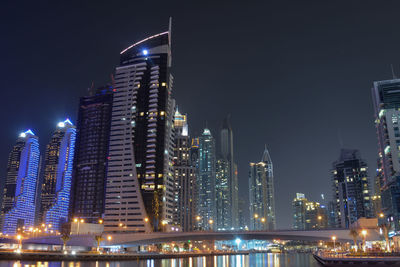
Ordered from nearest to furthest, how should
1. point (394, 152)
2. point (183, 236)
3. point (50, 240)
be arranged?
point (183, 236), point (50, 240), point (394, 152)

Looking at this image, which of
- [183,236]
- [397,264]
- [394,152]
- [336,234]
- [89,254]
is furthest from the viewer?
[394,152]

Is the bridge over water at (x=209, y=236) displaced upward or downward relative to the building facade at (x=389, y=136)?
downward

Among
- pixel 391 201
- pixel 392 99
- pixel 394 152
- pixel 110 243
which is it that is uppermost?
pixel 392 99

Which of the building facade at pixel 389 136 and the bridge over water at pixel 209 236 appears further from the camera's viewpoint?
the building facade at pixel 389 136

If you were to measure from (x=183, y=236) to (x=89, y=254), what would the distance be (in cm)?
3869

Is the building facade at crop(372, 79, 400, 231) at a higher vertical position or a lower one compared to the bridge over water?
higher

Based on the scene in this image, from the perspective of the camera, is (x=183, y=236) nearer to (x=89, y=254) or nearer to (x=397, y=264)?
(x=89, y=254)

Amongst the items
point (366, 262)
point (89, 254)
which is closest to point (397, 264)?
point (366, 262)

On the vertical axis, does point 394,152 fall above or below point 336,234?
above

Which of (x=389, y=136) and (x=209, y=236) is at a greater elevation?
(x=389, y=136)

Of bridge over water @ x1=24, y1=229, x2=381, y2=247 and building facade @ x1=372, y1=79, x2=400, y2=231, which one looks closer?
bridge over water @ x1=24, y1=229, x2=381, y2=247

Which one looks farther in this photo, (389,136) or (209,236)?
(389,136)

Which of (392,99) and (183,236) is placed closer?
(183,236)

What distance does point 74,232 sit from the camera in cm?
16100
